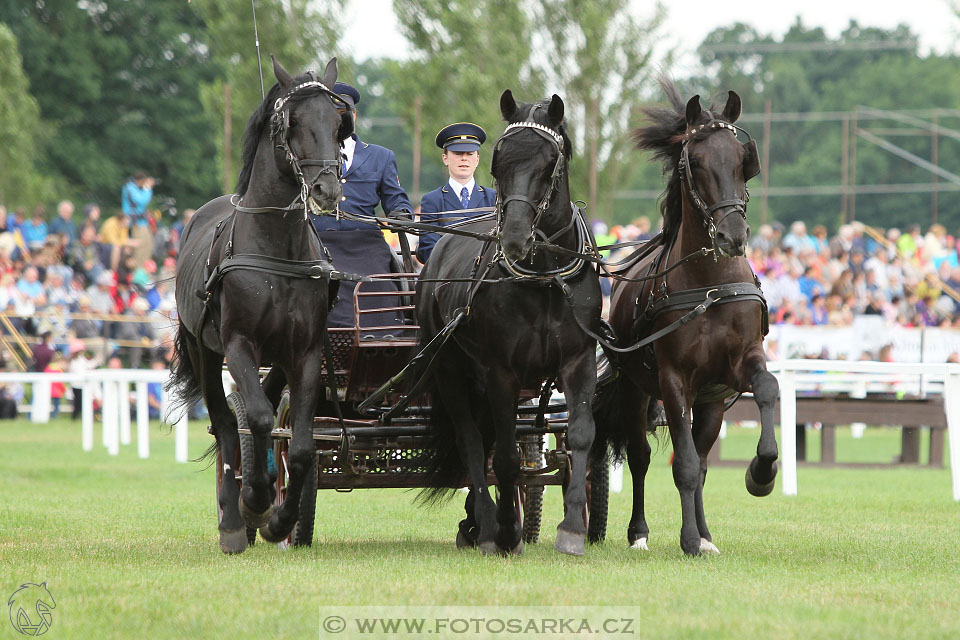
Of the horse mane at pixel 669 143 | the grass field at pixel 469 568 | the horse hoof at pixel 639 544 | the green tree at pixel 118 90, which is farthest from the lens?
the green tree at pixel 118 90

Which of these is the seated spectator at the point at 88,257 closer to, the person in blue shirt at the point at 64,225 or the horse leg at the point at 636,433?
the person in blue shirt at the point at 64,225

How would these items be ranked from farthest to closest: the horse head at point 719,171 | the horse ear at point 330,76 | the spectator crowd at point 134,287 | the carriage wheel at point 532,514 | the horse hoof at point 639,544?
1. the spectator crowd at point 134,287
2. the carriage wheel at point 532,514
3. the horse hoof at point 639,544
4. the horse ear at point 330,76
5. the horse head at point 719,171

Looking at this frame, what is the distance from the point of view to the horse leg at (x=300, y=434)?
701 cm

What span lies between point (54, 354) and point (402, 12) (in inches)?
459

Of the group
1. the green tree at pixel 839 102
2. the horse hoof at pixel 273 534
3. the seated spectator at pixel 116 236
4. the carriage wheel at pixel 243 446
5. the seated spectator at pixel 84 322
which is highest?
the green tree at pixel 839 102

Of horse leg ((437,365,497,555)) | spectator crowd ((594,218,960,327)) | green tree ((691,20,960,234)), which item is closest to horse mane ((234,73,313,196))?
horse leg ((437,365,497,555))

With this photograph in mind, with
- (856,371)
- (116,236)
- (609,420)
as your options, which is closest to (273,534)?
(609,420)

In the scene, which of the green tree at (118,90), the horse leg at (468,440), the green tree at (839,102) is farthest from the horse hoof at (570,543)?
the green tree at (839,102)

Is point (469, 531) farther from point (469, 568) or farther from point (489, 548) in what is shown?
point (469, 568)

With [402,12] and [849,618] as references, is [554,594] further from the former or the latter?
[402,12]

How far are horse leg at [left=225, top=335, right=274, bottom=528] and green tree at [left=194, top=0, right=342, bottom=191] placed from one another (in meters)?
21.9

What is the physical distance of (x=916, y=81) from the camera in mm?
65000

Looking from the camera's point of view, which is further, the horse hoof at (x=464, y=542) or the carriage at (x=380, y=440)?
the horse hoof at (x=464, y=542)

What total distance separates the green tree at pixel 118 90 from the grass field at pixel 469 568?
93.9 ft
